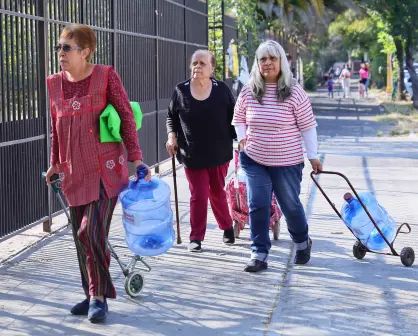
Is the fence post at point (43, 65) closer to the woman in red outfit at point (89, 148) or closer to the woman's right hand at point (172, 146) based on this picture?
the woman's right hand at point (172, 146)

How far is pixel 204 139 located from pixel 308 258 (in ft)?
4.32

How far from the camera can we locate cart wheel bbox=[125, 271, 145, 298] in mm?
6137

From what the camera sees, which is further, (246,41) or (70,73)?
(246,41)

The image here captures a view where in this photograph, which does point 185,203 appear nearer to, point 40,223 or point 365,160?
point 40,223

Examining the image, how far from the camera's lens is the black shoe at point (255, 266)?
7.09m

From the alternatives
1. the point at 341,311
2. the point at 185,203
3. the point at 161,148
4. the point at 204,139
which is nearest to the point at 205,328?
the point at 341,311

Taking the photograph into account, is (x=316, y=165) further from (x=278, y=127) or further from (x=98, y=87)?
(x=98, y=87)

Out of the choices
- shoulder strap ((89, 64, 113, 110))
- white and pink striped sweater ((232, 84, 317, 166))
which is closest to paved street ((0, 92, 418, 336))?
white and pink striped sweater ((232, 84, 317, 166))

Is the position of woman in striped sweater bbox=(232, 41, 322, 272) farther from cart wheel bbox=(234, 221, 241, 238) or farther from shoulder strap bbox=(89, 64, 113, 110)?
shoulder strap bbox=(89, 64, 113, 110)

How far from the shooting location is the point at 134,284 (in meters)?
6.21

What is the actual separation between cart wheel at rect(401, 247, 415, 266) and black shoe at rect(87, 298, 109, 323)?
2666 millimetres

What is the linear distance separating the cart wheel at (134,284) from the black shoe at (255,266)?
3.63ft

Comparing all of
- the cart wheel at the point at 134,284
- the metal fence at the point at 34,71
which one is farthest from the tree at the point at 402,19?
the cart wheel at the point at 134,284

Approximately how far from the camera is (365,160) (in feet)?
49.8
